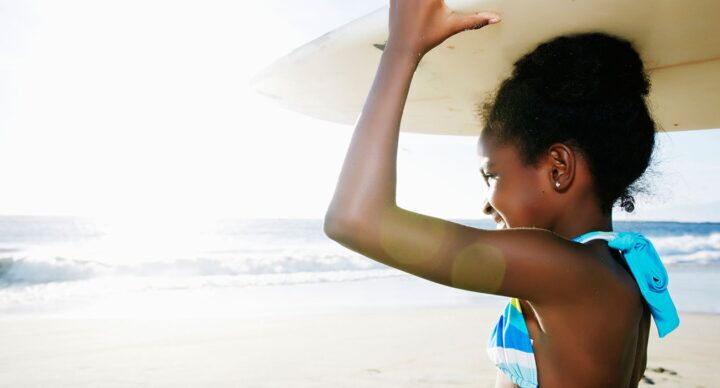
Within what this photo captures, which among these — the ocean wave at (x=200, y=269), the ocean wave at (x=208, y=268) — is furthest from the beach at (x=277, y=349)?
the ocean wave at (x=200, y=269)

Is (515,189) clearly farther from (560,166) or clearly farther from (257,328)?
(257,328)

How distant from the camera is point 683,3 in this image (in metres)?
1.30

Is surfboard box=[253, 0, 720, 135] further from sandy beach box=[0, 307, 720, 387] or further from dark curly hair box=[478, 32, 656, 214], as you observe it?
sandy beach box=[0, 307, 720, 387]

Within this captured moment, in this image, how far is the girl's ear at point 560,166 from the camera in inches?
48.3

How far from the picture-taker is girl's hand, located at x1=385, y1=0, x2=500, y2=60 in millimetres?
961

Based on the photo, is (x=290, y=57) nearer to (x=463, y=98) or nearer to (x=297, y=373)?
(x=463, y=98)

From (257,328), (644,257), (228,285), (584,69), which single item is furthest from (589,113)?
(228,285)

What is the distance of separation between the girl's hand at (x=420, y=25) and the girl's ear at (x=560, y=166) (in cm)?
40

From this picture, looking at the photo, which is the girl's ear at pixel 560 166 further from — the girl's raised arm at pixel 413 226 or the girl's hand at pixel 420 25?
the girl's hand at pixel 420 25

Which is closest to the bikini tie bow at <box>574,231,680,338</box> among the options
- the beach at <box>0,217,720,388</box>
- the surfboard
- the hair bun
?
the hair bun

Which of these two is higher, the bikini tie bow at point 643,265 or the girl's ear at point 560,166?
the girl's ear at point 560,166

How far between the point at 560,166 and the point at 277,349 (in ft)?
14.4

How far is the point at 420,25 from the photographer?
0.97m

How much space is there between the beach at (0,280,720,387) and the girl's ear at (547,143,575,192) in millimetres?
3248
